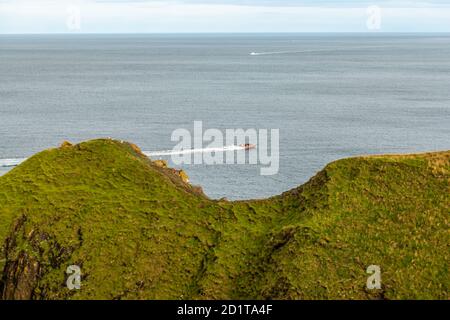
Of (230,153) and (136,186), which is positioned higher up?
(230,153)

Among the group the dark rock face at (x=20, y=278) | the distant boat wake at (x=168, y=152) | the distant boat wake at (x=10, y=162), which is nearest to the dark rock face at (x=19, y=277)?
the dark rock face at (x=20, y=278)

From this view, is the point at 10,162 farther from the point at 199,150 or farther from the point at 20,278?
the point at 20,278

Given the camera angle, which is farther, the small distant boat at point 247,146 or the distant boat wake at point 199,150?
the small distant boat at point 247,146

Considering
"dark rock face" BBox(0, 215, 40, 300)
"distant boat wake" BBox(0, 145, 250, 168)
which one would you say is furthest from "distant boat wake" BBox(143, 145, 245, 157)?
"dark rock face" BBox(0, 215, 40, 300)

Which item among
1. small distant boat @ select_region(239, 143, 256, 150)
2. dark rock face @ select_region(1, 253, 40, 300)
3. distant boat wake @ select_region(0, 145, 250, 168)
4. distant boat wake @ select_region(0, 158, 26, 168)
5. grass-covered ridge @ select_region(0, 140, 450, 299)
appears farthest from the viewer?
small distant boat @ select_region(239, 143, 256, 150)

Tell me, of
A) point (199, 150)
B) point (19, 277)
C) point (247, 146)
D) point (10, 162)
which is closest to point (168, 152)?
point (199, 150)

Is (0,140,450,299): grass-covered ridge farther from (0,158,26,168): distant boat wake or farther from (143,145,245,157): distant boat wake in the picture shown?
(143,145,245,157): distant boat wake

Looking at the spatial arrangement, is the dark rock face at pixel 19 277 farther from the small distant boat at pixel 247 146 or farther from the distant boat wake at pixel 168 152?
the small distant boat at pixel 247 146

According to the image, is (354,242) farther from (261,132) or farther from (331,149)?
(261,132)

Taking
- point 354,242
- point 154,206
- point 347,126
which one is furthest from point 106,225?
point 347,126
